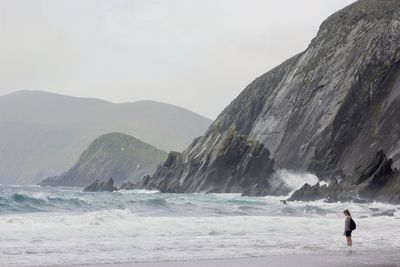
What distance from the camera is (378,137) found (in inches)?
3349

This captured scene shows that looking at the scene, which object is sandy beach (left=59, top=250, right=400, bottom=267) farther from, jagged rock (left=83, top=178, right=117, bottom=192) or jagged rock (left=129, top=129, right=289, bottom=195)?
jagged rock (left=83, top=178, right=117, bottom=192)

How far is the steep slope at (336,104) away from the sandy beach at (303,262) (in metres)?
53.2

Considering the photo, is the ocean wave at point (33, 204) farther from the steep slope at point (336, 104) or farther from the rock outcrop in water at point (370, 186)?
the steep slope at point (336, 104)

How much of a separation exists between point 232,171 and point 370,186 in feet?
125

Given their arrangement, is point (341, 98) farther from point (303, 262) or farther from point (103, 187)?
point (303, 262)

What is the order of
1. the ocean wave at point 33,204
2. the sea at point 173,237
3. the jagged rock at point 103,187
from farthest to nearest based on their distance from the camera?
1. the jagged rock at point 103,187
2. the ocean wave at point 33,204
3. the sea at point 173,237

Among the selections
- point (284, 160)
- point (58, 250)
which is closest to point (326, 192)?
point (284, 160)

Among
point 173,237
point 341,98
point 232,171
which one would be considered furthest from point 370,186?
point 173,237

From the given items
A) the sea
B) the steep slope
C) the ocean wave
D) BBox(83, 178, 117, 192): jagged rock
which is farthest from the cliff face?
the sea

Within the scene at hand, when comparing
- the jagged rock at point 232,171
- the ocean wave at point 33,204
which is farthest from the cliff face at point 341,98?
the ocean wave at point 33,204

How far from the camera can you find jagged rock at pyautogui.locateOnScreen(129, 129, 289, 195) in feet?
322

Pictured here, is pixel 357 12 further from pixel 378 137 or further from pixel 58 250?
pixel 58 250

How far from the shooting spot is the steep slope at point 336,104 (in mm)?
88562

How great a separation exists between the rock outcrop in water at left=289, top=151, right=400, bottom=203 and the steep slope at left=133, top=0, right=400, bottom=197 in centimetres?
776
